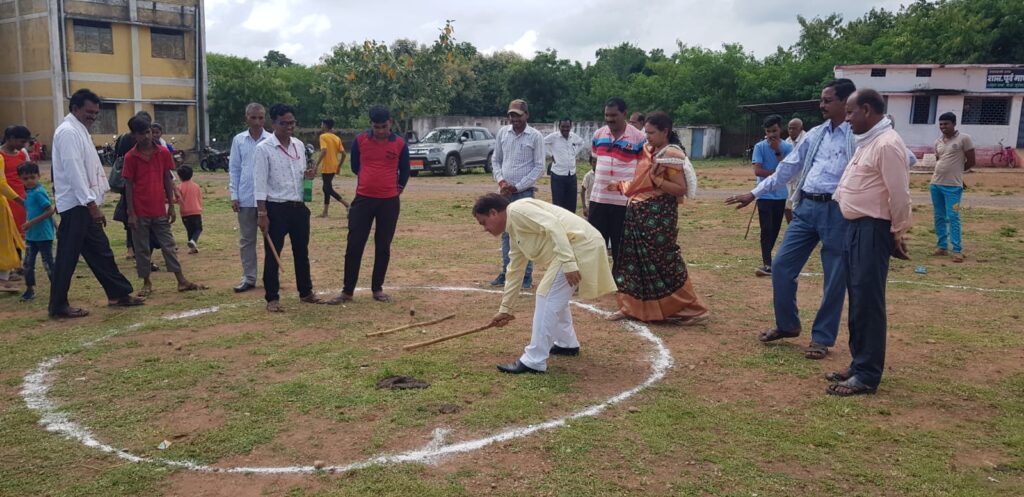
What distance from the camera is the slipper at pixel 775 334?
6570 mm

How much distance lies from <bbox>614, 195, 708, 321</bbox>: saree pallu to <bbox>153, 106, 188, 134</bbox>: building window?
32629mm

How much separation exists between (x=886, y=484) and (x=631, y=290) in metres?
3.48

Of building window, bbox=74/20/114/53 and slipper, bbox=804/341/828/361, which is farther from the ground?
building window, bbox=74/20/114/53

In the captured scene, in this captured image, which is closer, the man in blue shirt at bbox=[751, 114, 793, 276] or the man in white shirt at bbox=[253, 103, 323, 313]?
the man in white shirt at bbox=[253, 103, 323, 313]

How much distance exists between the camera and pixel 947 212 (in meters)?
10.9

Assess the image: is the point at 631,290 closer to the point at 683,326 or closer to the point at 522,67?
the point at 683,326

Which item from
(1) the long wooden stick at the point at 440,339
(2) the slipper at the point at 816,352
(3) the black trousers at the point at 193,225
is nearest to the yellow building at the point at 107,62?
(3) the black trousers at the point at 193,225

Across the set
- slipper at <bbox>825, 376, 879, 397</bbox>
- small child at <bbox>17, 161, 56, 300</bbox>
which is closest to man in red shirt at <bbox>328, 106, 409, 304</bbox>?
small child at <bbox>17, 161, 56, 300</bbox>

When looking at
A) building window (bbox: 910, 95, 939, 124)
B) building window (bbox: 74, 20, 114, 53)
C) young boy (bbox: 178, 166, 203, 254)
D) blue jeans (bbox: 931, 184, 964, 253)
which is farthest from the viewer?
building window (bbox: 74, 20, 114, 53)

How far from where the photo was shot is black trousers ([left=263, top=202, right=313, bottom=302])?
7.73m

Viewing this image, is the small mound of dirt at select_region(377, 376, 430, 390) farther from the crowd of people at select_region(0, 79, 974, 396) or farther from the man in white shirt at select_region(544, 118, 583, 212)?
the man in white shirt at select_region(544, 118, 583, 212)

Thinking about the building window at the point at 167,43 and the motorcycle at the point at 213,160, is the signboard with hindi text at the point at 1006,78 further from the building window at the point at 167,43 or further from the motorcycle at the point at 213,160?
the building window at the point at 167,43

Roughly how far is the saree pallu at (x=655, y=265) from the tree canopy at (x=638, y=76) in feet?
94.1

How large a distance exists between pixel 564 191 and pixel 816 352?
389 cm
